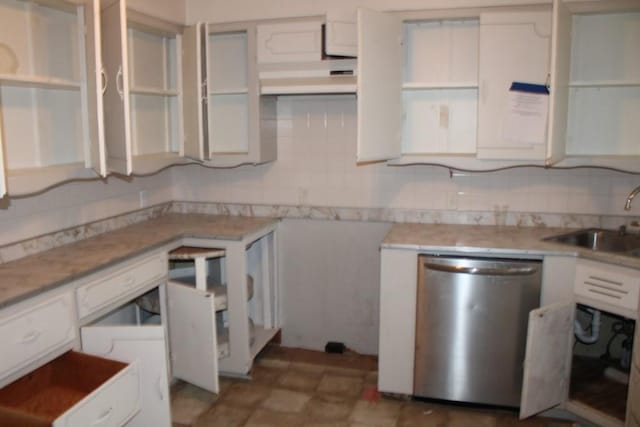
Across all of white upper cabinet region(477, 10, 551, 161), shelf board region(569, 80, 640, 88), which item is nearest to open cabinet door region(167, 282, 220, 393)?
white upper cabinet region(477, 10, 551, 161)

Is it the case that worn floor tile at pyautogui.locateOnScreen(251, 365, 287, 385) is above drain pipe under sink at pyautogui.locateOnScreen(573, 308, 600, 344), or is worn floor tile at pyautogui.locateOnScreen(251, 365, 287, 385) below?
below

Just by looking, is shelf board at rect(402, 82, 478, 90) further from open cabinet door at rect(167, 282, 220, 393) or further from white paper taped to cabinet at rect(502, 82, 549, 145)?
open cabinet door at rect(167, 282, 220, 393)

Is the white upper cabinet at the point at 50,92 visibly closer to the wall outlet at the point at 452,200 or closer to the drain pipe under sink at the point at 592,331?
the wall outlet at the point at 452,200

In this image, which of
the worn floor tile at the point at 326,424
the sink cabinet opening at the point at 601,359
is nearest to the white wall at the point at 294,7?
the sink cabinet opening at the point at 601,359

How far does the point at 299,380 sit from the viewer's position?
10.4 ft

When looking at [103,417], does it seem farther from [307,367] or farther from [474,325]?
[474,325]

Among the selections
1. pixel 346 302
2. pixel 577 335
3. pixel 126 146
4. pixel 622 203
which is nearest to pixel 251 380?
pixel 346 302

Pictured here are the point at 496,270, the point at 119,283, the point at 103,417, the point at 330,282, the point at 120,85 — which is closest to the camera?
the point at 103,417

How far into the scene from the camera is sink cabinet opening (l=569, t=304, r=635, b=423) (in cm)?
279

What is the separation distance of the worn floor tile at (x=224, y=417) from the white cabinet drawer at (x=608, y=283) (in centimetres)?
179

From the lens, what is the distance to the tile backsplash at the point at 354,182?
3090 millimetres

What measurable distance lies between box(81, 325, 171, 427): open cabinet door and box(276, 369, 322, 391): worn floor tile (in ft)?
3.23

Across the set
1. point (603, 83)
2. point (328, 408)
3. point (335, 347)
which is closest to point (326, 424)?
point (328, 408)

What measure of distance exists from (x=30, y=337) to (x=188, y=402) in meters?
1.15
